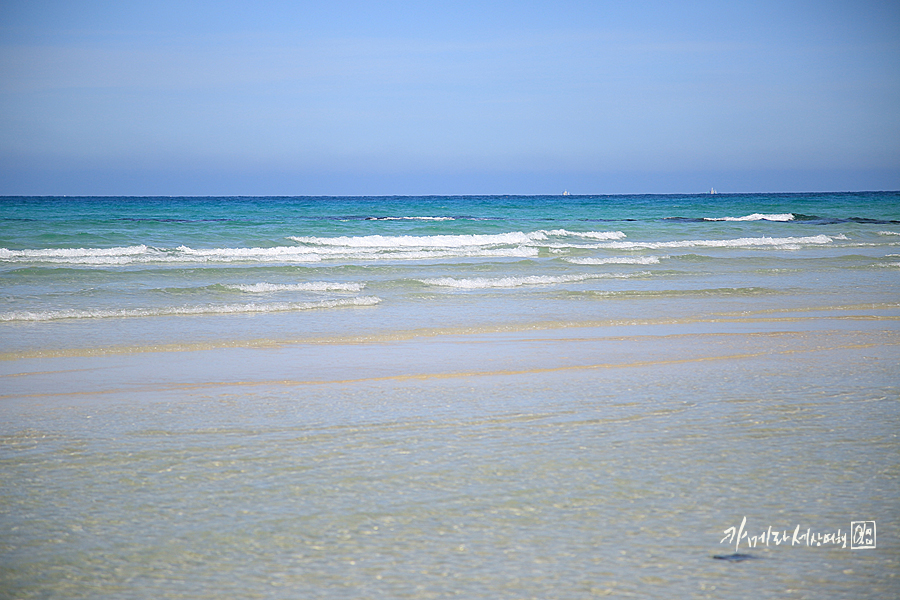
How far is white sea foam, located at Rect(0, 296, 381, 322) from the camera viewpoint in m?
9.34

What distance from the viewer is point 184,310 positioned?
10.1 m

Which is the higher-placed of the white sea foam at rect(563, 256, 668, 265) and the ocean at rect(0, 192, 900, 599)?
the white sea foam at rect(563, 256, 668, 265)

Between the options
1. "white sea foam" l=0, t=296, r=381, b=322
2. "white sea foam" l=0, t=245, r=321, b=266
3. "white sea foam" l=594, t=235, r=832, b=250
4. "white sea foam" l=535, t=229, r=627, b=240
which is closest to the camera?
"white sea foam" l=0, t=296, r=381, b=322

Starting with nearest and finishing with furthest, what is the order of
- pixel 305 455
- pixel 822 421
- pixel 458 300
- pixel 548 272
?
pixel 305 455 < pixel 822 421 < pixel 458 300 < pixel 548 272

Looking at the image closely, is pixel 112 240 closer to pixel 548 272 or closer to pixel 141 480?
pixel 548 272

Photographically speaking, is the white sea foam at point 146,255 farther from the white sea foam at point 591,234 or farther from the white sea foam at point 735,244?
the white sea foam at point 591,234

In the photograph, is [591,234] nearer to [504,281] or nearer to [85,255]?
[504,281]

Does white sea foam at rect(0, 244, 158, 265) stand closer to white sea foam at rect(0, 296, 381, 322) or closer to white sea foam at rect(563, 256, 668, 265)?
white sea foam at rect(0, 296, 381, 322)

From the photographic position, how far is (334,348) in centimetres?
751

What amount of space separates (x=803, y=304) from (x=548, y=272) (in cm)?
582

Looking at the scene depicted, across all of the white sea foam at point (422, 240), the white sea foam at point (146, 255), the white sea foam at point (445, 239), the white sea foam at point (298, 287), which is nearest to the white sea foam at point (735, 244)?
the white sea foam at point (445, 239)

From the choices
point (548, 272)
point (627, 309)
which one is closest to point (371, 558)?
point (627, 309)

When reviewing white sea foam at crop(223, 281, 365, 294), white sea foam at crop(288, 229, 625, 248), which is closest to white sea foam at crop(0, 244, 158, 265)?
white sea foam at crop(288, 229, 625, 248)

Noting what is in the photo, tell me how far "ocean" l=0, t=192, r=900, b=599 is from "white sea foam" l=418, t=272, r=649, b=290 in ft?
8.16
